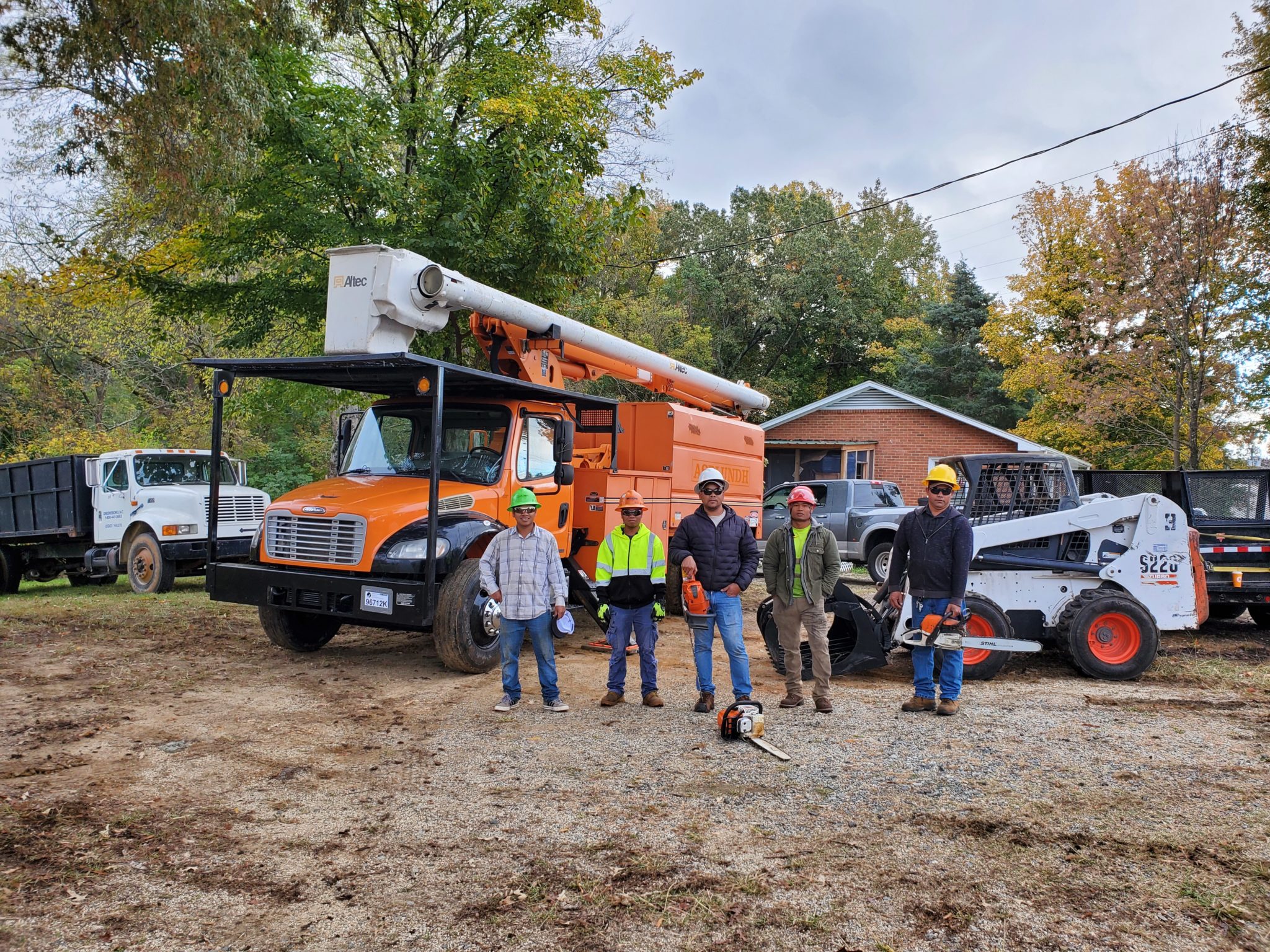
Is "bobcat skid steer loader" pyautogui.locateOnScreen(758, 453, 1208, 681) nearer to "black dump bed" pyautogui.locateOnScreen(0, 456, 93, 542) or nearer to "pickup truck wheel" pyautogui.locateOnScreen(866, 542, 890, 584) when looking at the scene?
"pickup truck wheel" pyautogui.locateOnScreen(866, 542, 890, 584)

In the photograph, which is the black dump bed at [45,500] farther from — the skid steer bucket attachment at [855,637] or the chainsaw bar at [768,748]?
the chainsaw bar at [768,748]

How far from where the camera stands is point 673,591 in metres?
12.1

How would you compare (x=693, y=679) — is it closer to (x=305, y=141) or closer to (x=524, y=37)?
(x=305, y=141)

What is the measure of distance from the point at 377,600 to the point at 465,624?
0.75m

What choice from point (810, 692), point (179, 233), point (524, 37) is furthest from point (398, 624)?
point (524, 37)

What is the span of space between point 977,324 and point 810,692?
2993 centimetres

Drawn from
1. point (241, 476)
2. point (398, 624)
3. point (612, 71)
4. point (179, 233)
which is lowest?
point (398, 624)

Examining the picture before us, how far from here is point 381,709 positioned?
6781 millimetres

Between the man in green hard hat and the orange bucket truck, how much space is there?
775mm

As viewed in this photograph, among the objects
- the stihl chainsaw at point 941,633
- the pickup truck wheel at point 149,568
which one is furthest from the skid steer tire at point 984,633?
the pickup truck wheel at point 149,568

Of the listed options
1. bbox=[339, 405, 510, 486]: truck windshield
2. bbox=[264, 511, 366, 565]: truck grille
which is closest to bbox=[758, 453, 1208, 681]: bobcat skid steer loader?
bbox=[339, 405, 510, 486]: truck windshield

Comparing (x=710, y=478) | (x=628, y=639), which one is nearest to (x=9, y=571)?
(x=628, y=639)

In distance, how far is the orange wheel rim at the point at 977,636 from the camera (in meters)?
7.89

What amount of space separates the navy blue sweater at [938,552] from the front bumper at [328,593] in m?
3.78
